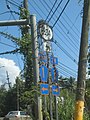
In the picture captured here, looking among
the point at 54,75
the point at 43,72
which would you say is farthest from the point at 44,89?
the point at 54,75

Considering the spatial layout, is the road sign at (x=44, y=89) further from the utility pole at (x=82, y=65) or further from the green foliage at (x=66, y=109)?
the utility pole at (x=82, y=65)

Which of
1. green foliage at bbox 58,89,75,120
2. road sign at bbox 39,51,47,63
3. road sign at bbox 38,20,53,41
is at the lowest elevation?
green foliage at bbox 58,89,75,120

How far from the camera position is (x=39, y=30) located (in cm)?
1557

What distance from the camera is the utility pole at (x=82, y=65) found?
32.4ft

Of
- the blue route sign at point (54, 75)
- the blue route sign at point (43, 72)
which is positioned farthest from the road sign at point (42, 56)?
the blue route sign at point (43, 72)

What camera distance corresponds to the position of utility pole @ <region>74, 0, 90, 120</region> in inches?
389

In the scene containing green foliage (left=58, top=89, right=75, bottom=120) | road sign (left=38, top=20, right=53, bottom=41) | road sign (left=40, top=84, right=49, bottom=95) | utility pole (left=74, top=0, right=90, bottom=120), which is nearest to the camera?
utility pole (left=74, top=0, right=90, bottom=120)

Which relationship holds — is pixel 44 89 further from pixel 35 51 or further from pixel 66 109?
pixel 66 109

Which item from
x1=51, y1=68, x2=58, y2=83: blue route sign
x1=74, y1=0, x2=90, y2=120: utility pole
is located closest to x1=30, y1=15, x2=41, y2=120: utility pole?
x1=51, y1=68, x2=58, y2=83: blue route sign

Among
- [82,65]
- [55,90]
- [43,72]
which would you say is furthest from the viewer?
[55,90]

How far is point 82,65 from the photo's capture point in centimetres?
1023

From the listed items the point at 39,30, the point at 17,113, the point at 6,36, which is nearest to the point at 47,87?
the point at 39,30

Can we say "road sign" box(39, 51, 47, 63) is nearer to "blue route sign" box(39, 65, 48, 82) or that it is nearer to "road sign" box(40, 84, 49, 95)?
"blue route sign" box(39, 65, 48, 82)

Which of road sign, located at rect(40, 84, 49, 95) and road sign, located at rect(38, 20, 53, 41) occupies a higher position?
road sign, located at rect(38, 20, 53, 41)
